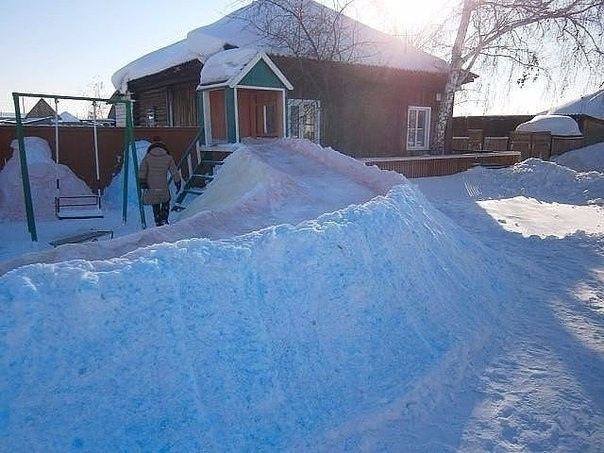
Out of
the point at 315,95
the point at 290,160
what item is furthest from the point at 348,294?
the point at 315,95

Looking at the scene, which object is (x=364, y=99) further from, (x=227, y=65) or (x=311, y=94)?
(x=227, y=65)

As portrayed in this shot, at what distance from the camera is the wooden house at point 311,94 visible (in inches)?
508

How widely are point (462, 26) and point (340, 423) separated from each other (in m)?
15.7

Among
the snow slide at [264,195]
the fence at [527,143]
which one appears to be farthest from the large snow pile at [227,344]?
the fence at [527,143]

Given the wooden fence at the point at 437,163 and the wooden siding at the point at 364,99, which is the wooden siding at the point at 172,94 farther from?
the wooden fence at the point at 437,163

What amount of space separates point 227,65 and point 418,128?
10608 mm

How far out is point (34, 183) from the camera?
869 centimetres

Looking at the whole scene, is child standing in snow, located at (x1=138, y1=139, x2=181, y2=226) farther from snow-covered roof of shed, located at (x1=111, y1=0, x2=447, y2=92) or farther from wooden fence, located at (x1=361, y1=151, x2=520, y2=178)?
wooden fence, located at (x1=361, y1=151, x2=520, y2=178)

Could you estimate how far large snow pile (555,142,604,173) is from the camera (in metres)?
21.8

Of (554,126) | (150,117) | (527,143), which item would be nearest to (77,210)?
(150,117)

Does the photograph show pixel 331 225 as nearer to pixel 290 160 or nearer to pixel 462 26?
pixel 290 160

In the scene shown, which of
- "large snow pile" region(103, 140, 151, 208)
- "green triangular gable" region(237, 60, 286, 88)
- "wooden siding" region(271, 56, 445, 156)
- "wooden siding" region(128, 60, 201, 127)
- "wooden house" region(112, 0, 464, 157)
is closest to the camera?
"green triangular gable" region(237, 60, 286, 88)

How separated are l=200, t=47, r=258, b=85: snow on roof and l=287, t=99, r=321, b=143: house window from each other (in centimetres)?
459

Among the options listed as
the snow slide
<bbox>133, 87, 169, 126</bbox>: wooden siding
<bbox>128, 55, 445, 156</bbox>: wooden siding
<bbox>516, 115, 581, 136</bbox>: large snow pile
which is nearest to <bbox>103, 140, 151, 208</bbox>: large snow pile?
the snow slide
